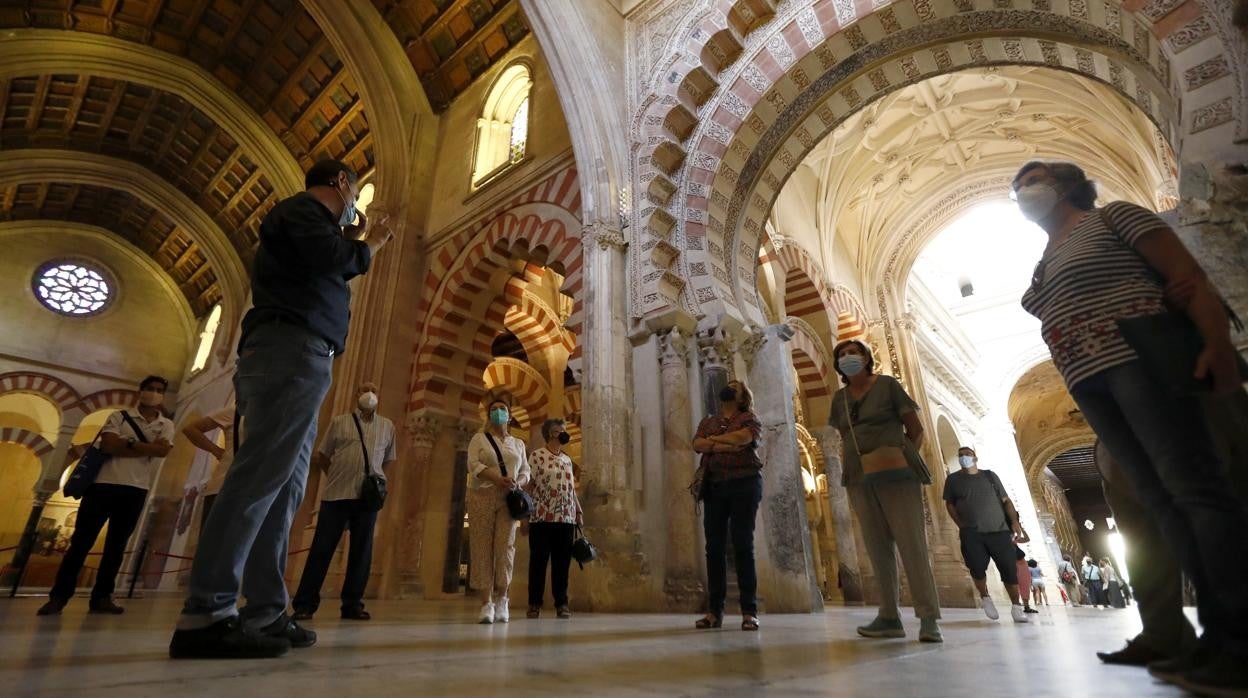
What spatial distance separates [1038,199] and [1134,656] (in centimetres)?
121

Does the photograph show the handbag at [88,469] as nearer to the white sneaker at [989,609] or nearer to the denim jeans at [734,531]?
the denim jeans at [734,531]

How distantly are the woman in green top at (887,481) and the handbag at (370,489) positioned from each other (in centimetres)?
248

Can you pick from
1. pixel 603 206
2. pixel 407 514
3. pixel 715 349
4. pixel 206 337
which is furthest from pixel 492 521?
pixel 206 337

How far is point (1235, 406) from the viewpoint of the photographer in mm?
1391

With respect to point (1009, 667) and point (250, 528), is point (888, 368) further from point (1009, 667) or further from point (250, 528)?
point (250, 528)

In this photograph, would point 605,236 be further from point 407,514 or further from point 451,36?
point 451,36

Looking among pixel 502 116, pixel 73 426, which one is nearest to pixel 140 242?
pixel 73 426

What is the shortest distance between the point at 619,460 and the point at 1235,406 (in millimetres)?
4019

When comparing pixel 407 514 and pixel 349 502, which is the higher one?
pixel 407 514

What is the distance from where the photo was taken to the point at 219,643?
1.50 m

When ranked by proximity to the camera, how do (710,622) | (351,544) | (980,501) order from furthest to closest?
(980,501), (351,544), (710,622)

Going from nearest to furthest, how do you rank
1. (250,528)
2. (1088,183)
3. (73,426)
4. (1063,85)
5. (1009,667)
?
(1009,667) → (250,528) → (1088,183) → (1063,85) → (73,426)

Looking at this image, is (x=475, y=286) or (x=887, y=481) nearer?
(x=887, y=481)

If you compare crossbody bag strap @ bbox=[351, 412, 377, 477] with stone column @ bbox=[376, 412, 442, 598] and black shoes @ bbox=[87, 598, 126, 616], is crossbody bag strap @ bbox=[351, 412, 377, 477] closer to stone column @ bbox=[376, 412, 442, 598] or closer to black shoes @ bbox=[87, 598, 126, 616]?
black shoes @ bbox=[87, 598, 126, 616]
